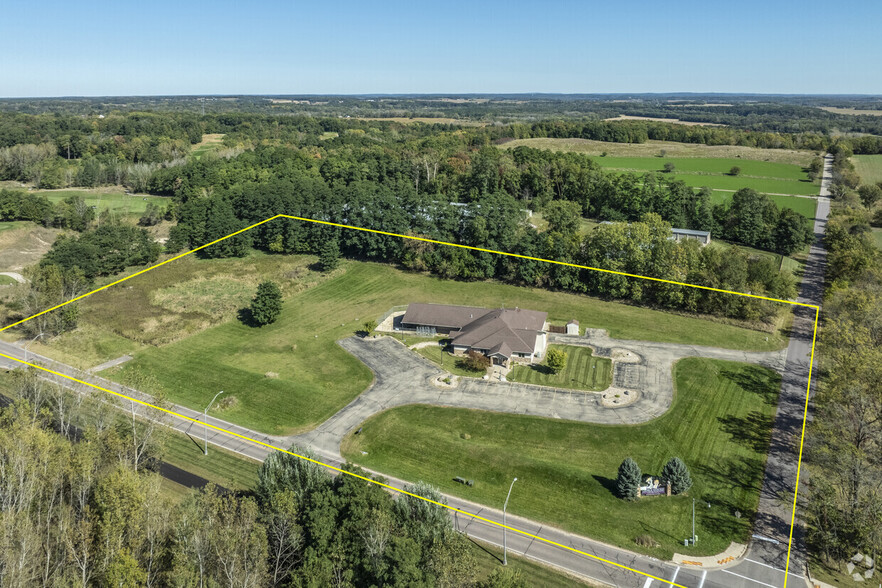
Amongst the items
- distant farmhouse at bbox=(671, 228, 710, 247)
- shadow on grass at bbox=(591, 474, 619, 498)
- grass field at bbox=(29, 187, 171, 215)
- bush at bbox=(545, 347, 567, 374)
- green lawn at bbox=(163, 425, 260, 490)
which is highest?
grass field at bbox=(29, 187, 171, 215)

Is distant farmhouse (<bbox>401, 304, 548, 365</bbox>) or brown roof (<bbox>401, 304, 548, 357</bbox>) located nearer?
distant farmhouse (<bbox>401, 304, 548, 365</bbox>)

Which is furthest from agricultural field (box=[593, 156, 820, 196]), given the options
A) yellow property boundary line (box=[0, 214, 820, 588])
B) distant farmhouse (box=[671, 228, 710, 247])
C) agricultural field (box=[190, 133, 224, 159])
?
agricultural field (box=[190, 133, 224, 159])

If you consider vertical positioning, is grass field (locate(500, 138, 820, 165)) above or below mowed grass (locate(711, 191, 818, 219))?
above

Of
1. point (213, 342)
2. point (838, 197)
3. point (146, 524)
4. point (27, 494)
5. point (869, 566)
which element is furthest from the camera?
point (838, 197)

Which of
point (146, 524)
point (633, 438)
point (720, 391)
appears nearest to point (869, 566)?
point (633, 438)

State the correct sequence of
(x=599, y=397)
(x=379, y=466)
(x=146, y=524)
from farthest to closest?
(x=599, y=397), (x=379, y=466), (x=146, y=524)

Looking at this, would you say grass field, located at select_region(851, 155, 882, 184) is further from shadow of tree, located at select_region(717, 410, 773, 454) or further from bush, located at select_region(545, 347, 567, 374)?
bush, located at select_region(545, 347, 567, 374)

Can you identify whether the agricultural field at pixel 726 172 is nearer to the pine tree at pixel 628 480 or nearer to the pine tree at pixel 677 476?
the pine tree at pixel 677 476

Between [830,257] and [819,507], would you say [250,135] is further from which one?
[819,507]
